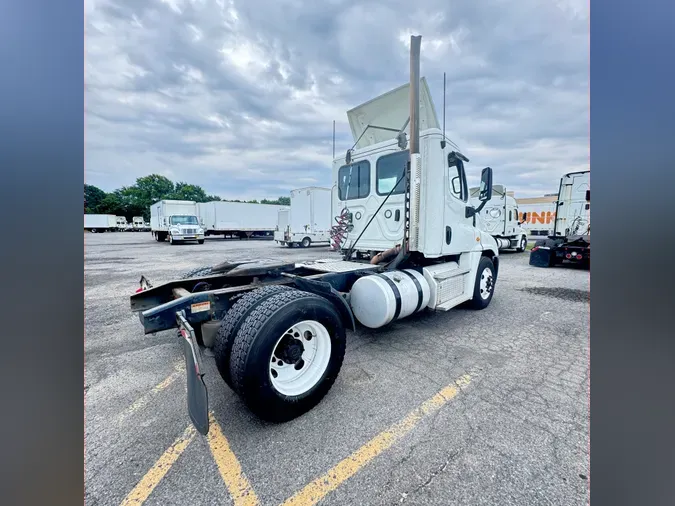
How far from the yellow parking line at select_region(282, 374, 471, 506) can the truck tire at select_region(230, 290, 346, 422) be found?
60cm

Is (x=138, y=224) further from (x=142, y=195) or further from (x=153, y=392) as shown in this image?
(x=153, y=392)

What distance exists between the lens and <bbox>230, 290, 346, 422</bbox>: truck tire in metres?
2.26

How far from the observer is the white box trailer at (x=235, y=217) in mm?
30734

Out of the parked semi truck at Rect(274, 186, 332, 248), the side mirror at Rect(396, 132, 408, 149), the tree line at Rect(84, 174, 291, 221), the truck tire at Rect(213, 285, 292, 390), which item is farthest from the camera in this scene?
the tree line at Rect(84, 174, 291, 221)

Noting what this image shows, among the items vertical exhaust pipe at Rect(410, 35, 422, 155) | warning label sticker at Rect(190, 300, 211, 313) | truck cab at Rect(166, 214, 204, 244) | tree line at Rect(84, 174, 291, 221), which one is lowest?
warning label sticker at Rect(190, 300, 211, 313)

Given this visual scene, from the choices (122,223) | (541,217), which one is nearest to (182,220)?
(541,217)

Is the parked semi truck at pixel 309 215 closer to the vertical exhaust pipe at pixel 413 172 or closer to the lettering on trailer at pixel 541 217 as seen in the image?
the vertical exhaust pipe at pixel 413 172

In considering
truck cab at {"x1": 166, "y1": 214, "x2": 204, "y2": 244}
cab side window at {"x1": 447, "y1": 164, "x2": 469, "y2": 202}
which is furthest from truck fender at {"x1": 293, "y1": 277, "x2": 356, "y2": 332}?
truck cab at {"x1": 166, "y1": 214, "x2": 204, "y2": 244}

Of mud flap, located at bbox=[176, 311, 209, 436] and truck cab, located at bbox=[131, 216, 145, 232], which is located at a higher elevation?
truck cab, located at bbox=[131, 216, 145, 232]

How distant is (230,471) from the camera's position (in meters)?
1.99

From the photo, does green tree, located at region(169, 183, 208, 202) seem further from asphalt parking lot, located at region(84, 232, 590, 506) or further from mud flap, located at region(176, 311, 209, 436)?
mud flap, located at region(176, 311, 209, 436)

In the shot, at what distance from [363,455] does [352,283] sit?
7.85 feet

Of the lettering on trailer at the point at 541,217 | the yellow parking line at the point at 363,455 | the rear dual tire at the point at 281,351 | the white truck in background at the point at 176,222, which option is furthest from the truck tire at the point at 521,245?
the white truck in background at the point at 176,222
